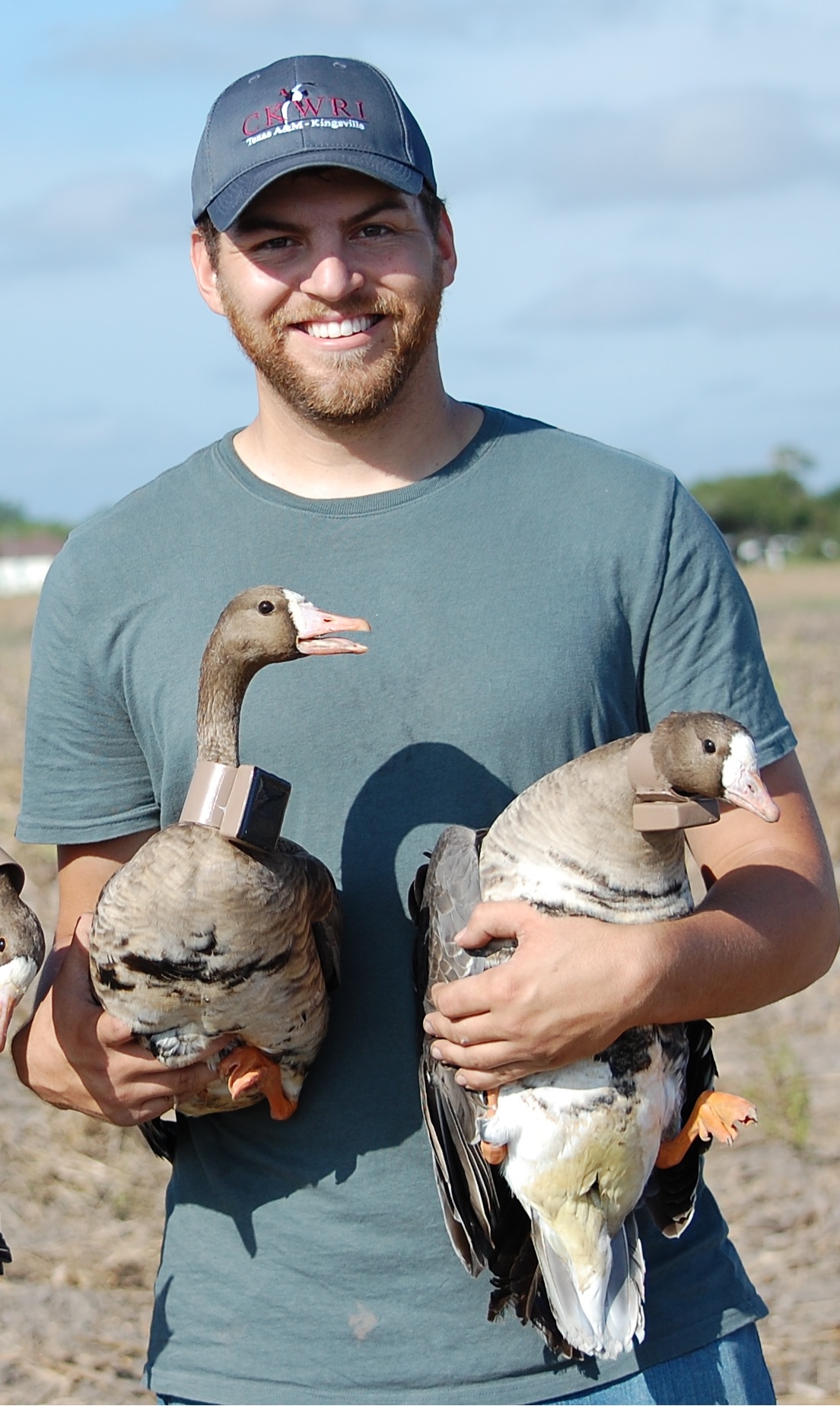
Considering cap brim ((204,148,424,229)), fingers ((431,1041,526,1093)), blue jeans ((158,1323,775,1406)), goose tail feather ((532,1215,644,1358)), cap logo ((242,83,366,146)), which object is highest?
cap logo ((242,83,366,146))

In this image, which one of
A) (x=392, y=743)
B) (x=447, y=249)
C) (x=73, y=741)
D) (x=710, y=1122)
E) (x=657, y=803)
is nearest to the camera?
(x=657, y=803)

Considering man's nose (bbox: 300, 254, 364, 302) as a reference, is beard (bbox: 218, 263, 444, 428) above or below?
below

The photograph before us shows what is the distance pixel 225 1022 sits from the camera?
11.2ft

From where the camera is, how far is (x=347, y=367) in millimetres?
3684

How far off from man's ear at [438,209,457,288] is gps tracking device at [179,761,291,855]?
1432mm

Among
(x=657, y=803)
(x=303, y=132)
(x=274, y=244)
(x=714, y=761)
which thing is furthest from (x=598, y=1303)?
(x=303, y=132)

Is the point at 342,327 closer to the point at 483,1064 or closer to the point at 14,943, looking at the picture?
the point at 14,943

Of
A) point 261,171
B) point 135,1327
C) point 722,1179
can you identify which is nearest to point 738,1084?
point 722,1179

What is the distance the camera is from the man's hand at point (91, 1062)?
11.3ft

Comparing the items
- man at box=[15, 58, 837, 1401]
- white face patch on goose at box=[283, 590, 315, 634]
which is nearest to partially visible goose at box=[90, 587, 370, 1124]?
white face patch on goose at box=[283, 590, 315, 634]

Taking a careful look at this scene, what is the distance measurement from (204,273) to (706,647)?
1659 millimetres

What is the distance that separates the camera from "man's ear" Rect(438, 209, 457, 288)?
399cm

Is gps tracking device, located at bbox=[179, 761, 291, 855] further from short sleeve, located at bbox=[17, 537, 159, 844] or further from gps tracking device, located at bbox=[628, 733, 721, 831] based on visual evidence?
gps tracking device, located at bbox=[628, 733, 721, 831]

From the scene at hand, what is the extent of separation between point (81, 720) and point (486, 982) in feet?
4.55
